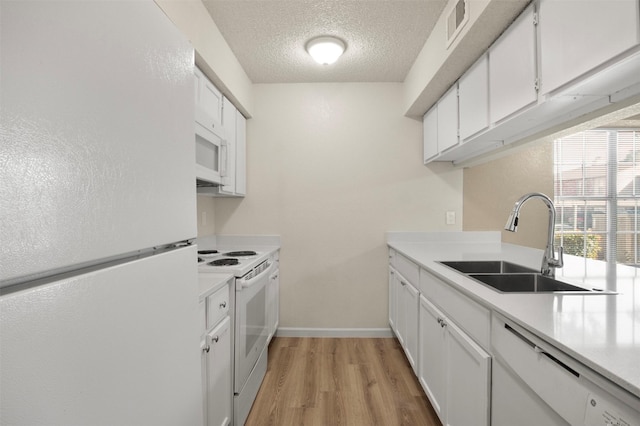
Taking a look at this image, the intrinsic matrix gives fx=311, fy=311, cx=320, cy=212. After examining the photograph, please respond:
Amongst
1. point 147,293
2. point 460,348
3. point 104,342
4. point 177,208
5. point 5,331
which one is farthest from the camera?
point 460,348

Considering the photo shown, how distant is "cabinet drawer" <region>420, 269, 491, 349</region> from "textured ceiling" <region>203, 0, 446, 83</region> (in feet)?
5.44

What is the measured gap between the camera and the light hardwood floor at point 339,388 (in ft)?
6.03

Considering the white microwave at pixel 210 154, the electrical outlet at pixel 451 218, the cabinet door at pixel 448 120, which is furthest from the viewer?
the electrical outlet at pixel 451 218

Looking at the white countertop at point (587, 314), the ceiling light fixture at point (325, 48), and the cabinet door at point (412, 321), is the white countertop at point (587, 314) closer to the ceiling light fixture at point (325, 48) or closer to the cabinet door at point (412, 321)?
the cabinet door at point (412, 321)

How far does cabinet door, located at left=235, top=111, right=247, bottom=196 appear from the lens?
2.75 metres

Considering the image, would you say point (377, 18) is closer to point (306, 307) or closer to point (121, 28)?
point (121, 28)

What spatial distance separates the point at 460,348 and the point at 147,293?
1287mm

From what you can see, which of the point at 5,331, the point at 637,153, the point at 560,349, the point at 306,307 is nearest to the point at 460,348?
the point at 560,349

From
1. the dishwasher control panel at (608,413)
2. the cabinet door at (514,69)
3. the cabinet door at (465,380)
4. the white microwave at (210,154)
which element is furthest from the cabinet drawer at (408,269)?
the white microwave at (210,154)

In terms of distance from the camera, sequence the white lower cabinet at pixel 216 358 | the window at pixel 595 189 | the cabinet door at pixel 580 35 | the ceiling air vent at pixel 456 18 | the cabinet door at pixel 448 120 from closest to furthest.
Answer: the cabinet door at pixel 580 35
the white lower cabinet at pixel 216 358
the ceiling air vent at pixel 456 18
the cabinet door at pixel 448 120
the window at pixel 595 189

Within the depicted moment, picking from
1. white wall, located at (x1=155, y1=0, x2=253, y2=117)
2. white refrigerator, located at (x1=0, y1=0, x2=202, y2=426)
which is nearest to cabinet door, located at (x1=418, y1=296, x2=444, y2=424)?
white refrigerator, located at (x1=0, y1=0, x2=202, y2=426)

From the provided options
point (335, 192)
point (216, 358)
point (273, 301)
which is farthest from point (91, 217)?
point (335, 192)

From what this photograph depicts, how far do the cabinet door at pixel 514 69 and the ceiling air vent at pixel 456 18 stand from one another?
8.3 inches

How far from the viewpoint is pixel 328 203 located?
3051mm
